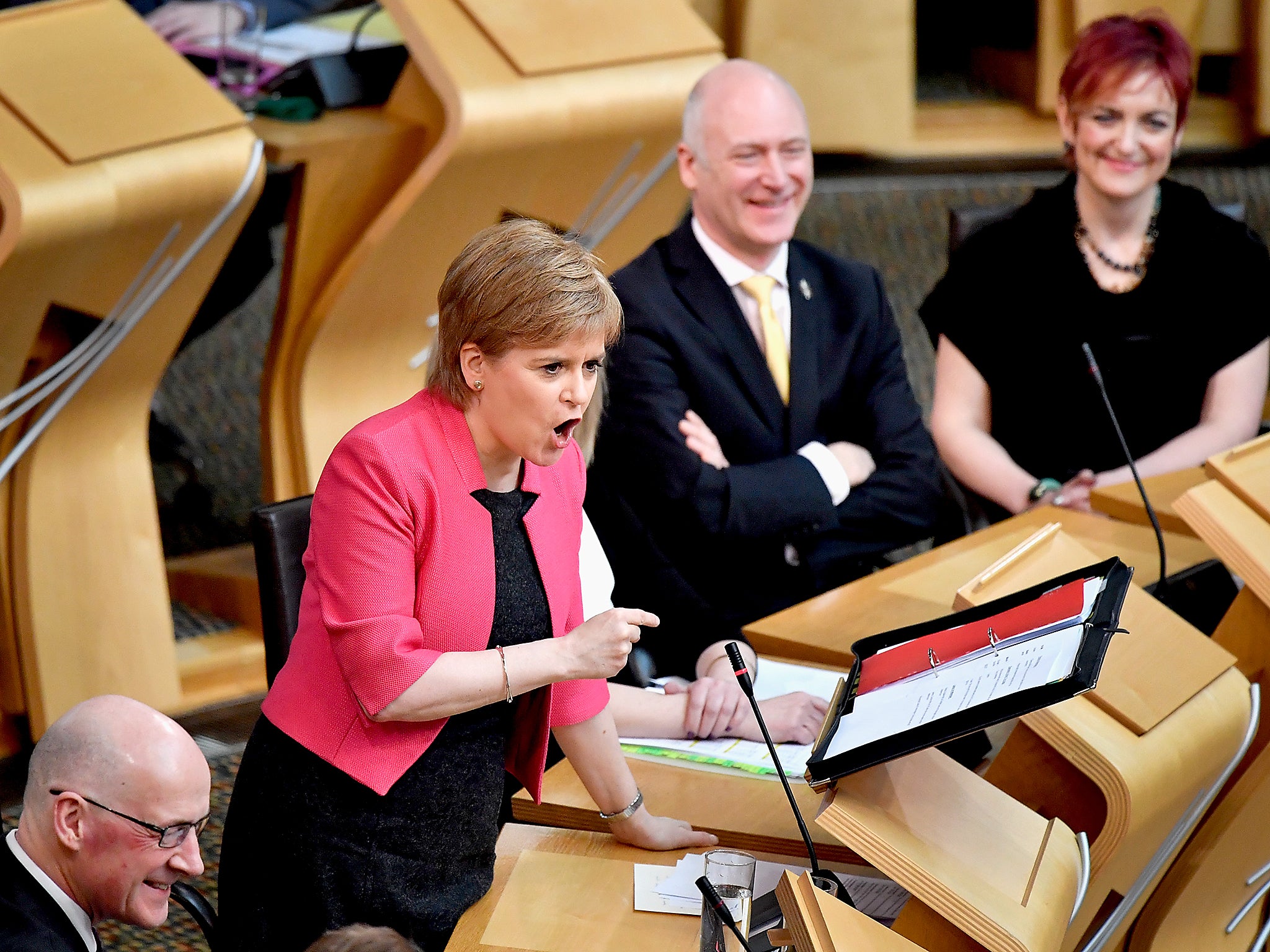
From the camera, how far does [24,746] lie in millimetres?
3172

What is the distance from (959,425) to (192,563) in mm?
1896

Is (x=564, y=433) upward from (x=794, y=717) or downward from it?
upward

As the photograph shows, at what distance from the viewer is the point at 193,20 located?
3533mm

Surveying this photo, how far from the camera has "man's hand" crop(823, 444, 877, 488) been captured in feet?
8.40

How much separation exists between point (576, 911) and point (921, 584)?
0.99 m

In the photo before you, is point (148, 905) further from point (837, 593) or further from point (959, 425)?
point (959, 425)

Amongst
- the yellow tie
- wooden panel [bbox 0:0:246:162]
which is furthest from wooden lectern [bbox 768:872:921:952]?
wooden panel [bbox 0:0:246:162]

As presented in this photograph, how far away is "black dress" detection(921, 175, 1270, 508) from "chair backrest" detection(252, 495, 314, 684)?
161 cm

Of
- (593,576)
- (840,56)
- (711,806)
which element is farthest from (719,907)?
(840,56)

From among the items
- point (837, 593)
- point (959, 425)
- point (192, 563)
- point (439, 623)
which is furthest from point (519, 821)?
point (192, 563)

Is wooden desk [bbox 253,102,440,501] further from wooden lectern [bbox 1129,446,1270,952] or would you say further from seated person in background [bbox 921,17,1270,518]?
wooden lectern [bbox 1129,446,1270,952]

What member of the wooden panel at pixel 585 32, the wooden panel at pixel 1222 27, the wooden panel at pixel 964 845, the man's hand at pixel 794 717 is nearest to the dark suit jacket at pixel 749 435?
the man's hand at pixel 794 717

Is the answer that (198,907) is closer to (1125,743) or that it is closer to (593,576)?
(593,576)

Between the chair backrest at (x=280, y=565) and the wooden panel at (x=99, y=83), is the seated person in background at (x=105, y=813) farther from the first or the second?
the wooden panel at (x=99, y=83)
